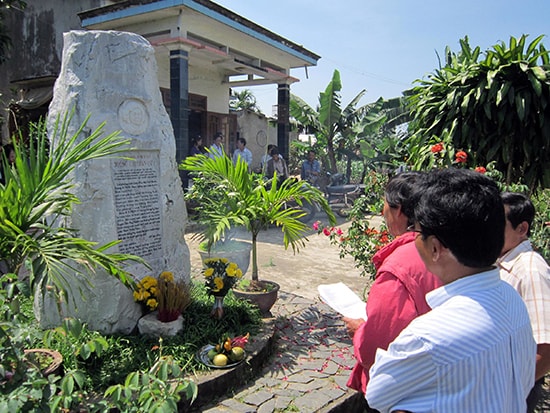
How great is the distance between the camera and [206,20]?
8.19m

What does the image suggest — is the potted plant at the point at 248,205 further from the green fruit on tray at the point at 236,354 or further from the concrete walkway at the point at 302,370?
the green fruit on tray at the point at 236,354

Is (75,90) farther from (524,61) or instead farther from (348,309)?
(524,61)

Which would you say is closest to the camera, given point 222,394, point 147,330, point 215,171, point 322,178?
point 222,394

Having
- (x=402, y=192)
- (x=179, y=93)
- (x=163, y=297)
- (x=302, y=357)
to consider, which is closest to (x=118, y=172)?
(x=163, y=297)

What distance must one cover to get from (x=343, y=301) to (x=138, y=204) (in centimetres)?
226

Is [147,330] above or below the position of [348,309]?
below

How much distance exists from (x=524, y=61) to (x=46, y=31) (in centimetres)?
1154

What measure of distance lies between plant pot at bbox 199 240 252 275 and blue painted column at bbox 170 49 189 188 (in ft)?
10.6

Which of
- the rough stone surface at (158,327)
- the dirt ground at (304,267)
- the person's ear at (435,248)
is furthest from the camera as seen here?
the dirt ground at (304,267)

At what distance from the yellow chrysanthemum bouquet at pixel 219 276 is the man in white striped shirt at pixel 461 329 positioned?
2.52 metres

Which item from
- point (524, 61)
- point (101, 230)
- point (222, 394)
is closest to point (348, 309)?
point (222, 394)

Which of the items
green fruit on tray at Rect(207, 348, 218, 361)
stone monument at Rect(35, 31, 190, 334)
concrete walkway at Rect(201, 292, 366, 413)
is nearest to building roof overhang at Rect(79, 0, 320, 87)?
stone monument at Rect(35, 31, 190, 334)

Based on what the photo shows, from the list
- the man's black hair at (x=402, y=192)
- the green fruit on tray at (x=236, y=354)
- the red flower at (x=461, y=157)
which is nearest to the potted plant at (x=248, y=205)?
the green fruit on tray at (x=236, y=354)

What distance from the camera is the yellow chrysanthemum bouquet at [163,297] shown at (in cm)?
343
